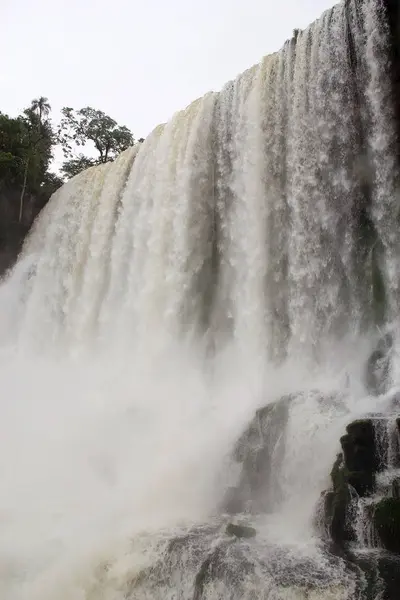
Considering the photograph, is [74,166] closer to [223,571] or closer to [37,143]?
[37,143]

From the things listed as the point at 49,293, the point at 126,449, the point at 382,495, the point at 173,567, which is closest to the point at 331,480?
the point at 382,495

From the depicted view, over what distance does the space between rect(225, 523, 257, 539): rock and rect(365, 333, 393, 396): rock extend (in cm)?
384

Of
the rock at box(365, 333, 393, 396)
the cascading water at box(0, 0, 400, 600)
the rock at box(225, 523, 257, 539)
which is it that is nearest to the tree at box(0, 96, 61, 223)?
the cascading water at box(0, 0, 400, 600)

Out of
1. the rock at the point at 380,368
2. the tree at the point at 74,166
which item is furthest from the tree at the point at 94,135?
the rock at the point at 380,368

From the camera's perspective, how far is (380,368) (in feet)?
32.8

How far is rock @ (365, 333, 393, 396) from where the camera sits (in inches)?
379

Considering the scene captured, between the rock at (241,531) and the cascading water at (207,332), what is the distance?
15 cm

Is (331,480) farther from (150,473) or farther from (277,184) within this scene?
(277,184)

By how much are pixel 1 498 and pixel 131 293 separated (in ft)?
24.3

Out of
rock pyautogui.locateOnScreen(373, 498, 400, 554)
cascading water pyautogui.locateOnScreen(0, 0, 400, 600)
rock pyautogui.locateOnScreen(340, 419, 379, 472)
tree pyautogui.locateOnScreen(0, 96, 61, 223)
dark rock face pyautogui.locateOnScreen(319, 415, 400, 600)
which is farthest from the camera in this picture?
tree pyautogui.locateOnScreen(0, 96, 61, 223)

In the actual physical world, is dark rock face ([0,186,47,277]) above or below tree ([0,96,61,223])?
below

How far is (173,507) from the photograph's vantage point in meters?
8.03

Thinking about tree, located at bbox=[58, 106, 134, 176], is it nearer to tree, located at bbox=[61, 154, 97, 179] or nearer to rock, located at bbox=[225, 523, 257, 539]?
tree, located at bbox=[61, 154, 97, 179]

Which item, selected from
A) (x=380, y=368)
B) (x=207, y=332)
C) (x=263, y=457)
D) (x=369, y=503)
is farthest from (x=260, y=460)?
(x=207, y=332)
